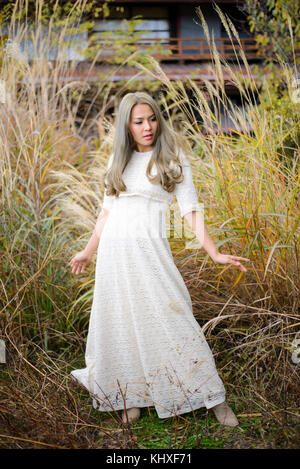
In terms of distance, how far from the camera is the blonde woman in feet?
6.24

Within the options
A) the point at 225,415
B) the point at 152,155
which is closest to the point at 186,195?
the point at 152,155

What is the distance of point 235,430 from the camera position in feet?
6.00

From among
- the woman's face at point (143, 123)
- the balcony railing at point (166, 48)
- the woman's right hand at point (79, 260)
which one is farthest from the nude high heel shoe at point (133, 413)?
the balcony railing at point (166, 48)

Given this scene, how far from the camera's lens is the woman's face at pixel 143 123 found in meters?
1.97

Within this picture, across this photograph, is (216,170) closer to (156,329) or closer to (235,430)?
(156,329)

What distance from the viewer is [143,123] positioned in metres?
1.97

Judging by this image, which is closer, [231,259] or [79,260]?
[231,259]

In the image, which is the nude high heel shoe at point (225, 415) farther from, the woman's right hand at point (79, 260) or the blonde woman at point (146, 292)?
the woman's right hand at point (79, 260)

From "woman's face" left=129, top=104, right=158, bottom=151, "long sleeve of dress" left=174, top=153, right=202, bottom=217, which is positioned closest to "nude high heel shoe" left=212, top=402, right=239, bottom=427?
"long sleeve of dress" left=174, top=153, right=202, bottom=217

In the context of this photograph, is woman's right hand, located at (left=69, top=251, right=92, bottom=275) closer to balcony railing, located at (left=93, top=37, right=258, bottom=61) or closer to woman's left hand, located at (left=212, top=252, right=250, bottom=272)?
woman's left hand, located at (left=212, top=252, right=250, bottom=272)

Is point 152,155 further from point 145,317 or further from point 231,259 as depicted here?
point 145,317

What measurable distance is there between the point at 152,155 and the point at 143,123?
144mm

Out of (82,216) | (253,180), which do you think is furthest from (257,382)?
(82,216)
